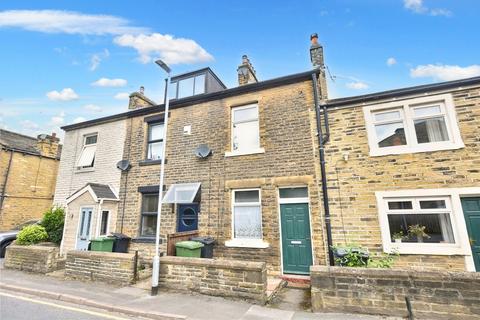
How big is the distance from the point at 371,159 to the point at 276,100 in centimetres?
376

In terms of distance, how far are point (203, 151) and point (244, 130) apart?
69.9 inches

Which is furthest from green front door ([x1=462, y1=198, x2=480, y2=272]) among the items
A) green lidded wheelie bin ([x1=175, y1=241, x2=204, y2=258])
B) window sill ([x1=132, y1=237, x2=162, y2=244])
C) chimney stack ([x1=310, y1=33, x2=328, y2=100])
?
window sill ([x1=132, y1=237, x2=162, y2=244])

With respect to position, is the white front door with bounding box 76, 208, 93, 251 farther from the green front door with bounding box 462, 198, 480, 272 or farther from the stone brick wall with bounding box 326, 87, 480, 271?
the green front door with bounding box 462, 198, 480, 272

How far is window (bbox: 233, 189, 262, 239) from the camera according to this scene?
8352 mm

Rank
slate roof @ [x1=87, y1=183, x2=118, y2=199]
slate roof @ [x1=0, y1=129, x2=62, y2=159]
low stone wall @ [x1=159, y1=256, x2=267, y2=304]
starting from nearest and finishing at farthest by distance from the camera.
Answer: low stone wall @ [x1=159, y1=256, x2=267, y2=304]
slate roof @ [x1=87, y1=183, x2=118, y2=199]
slate roof @ [x1=0, y1=129, x2=62, y2=159]

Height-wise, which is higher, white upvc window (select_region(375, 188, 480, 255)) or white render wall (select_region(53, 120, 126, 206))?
white render wall (select_region(53, 120, 126, 206))

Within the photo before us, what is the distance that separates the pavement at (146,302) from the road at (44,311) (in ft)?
0.25

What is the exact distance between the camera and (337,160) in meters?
7.84

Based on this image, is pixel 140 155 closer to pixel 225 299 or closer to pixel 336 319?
pixel 225 299

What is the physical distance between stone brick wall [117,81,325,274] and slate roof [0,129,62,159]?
35.3 feet

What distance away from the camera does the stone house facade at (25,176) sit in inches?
599

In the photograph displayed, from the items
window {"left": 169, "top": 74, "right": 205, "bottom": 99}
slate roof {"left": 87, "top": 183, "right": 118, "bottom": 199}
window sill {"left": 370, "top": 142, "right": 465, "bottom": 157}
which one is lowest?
slate roof {"left": 87, "top": 183, "right": 118, "bottom": 199}

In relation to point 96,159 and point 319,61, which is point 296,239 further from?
point 96,159

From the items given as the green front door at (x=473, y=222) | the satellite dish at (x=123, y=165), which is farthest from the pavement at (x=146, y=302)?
the satellite dish at (x=123, y=165)
